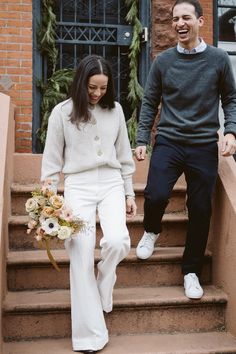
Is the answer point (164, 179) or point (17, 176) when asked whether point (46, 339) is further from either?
point (17, 176)

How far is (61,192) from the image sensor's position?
4.89 m

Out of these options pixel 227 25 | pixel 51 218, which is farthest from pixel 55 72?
pixel 51 218

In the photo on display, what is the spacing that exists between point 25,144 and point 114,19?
1.89 m

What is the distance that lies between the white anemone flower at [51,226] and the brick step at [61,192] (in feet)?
4.94

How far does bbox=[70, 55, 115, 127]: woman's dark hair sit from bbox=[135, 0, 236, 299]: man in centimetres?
70

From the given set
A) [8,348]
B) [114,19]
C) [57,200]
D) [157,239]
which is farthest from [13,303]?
[114,19]

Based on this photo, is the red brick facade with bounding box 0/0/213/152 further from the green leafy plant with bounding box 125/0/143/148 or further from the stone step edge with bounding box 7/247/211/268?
the stone step edge with bounding box 7/247/211/268

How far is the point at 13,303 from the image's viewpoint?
12.6 ft

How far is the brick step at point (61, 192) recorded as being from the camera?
15.7 ft

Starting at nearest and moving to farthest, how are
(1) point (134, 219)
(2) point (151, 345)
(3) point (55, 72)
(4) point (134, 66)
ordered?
1. (2) point (151, 345)
2. (1) point (134, 219)
3. (3) point (55, 72)
4. (4) point (134, 66)

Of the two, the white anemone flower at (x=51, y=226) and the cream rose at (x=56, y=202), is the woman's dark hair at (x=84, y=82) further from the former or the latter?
the white anemone flower at (x=51, y=226)

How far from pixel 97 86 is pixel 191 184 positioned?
1.11 metres

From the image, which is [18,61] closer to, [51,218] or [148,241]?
[148,241]

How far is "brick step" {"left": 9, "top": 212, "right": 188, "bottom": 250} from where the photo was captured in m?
4.49
